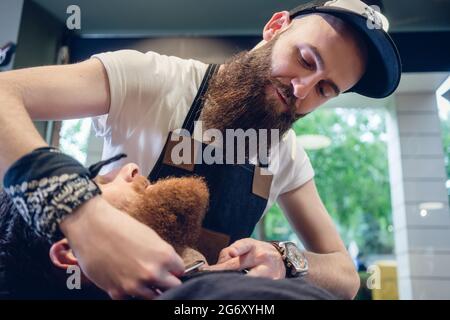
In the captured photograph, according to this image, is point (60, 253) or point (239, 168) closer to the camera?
point (60, 253)

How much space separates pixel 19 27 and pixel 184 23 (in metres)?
0.69

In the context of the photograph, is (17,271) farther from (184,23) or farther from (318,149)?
(318,149)

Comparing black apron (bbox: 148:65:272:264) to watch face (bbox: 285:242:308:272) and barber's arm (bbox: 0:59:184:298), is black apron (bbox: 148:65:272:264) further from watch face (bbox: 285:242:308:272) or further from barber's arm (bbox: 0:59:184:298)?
barber's arm (bbox: 0:59:184:298)

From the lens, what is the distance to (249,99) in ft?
4.11

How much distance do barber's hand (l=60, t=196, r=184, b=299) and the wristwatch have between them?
1.52 feet

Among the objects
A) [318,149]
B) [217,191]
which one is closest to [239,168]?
[217,191]

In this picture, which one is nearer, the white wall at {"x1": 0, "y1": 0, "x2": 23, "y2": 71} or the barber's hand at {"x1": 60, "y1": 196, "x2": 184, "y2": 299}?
the barber's hand at {"x1": 60, "y1": 196, "x2": 184, "y2": 299}

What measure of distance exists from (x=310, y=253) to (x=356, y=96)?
0.68 metres

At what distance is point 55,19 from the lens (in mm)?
1729

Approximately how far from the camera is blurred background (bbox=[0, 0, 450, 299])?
60.6 inches

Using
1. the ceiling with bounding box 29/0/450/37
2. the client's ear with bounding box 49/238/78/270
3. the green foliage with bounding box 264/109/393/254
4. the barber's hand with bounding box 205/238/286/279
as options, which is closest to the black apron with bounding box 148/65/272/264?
the barber's hand with bounding box 205/238/286/279

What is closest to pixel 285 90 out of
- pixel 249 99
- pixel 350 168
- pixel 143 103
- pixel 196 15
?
pixel 249 99

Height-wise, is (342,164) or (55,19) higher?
(55,19)
